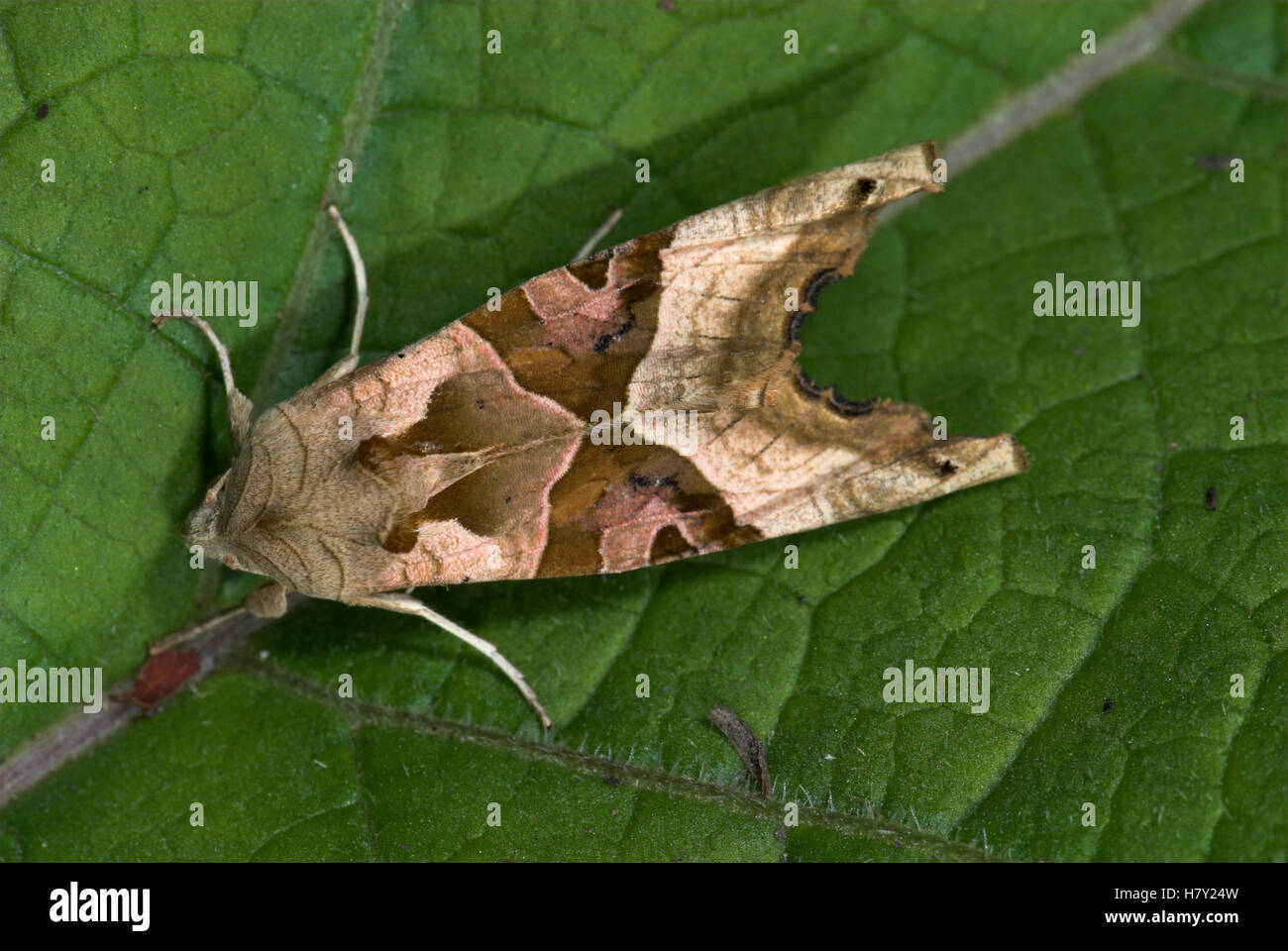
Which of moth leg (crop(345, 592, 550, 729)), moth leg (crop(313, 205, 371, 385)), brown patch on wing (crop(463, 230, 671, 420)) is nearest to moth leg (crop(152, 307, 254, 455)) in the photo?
moth leg (crop(313, 205, 371, 385))

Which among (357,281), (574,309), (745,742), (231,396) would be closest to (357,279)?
(357,281)

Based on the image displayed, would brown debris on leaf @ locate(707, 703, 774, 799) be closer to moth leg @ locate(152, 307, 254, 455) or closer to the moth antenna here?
the moth antenna

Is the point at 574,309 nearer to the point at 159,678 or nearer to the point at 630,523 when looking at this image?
the point at 630,523

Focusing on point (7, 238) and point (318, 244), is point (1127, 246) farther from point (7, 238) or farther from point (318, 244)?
point (7, 238)

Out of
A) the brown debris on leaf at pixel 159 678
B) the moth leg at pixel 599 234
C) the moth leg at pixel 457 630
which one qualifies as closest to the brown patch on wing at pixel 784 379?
the moth leg at pixel 599 234

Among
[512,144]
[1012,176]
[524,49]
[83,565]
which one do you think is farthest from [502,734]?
[1012,176]

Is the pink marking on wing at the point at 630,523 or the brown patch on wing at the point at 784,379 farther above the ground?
the brown patch on wing at the point at 784,379

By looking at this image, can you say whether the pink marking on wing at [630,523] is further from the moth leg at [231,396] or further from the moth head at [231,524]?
the moth leg at [231,396]

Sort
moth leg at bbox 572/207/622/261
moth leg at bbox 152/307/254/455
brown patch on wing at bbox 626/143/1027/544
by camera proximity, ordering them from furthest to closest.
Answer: moth leg at bbox 572/207/622/261
moth leg at bbox 152/307/254/455
brown patch on wing at bbox 626/143/1027/544
